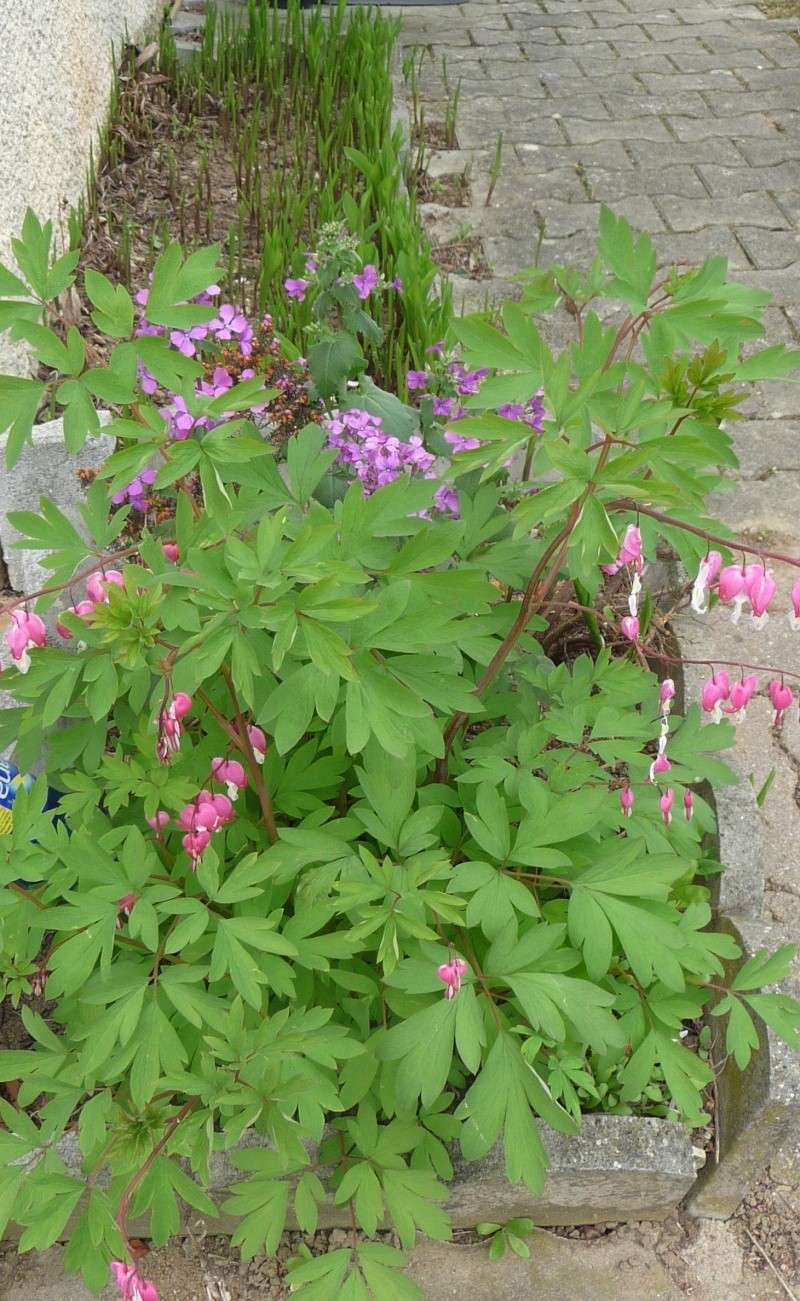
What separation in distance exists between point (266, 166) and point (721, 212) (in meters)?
2.06

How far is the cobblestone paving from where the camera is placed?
11.1ft

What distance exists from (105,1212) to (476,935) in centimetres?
73

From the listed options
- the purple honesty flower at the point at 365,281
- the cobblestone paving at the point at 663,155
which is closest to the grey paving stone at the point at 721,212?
the cobblestone paving at the point at 663,155

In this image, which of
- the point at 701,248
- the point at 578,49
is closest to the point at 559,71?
the point at 578,49

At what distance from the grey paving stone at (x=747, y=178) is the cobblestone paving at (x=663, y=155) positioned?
0.5 inches

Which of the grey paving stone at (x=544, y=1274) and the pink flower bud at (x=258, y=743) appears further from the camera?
the grey paving stone at (x=544, y=1274)

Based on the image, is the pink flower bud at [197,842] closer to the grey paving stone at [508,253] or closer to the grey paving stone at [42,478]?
the grey paving stone at [42,478]

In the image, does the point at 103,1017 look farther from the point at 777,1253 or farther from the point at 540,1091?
the point at 777,1253

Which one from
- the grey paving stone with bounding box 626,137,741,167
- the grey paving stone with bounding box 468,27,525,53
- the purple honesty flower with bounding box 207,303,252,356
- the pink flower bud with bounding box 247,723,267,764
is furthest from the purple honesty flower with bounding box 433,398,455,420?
the grey paving stone with bounding box 468,27,525,53

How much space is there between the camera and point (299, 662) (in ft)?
5.58

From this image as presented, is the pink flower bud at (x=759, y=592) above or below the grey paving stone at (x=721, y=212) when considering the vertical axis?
above

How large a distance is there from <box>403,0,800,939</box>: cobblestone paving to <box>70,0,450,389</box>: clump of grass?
50 centimetres

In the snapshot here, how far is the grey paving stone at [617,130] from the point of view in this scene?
5.52 m

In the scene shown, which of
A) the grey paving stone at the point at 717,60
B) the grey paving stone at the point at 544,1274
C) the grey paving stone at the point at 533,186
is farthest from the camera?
the grey paving stone at the point at 717,60
